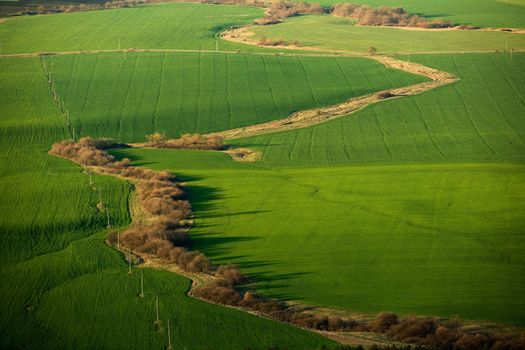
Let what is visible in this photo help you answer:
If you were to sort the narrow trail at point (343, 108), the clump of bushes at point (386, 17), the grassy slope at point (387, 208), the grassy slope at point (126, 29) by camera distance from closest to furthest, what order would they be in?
the grassy slope at point (387, 208)
the narrow trail at point (343, 108)
the grassy slope at point (126, 29)
the clump of bushes at point (386, 17)

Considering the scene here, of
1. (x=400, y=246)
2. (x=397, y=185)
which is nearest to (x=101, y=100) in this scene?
(x=397, y=185)

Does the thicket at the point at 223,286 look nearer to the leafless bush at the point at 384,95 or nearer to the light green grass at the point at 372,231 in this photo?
the light green grass at the point at 372,231

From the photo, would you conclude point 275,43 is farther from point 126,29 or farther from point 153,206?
point 153,206

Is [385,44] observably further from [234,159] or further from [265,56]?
[234,159]

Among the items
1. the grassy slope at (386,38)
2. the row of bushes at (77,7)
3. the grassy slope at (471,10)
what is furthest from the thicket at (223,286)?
the grassy slope at (471,10)

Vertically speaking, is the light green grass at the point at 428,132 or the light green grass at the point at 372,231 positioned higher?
the light green grass at the point at 372,231

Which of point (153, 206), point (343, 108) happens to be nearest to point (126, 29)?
point (343, 108)
